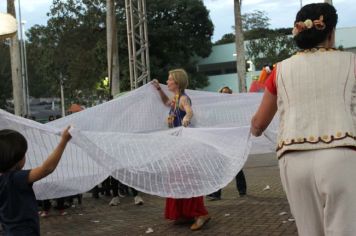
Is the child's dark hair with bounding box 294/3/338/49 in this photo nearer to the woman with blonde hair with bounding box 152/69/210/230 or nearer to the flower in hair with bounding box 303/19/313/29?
the flower in hair with bounding box 303/19/313/29

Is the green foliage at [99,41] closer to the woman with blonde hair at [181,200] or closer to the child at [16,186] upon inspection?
the woman with blonde hair at [181,200]

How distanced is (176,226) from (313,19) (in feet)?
13.5

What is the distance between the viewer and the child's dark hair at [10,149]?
3123 mm

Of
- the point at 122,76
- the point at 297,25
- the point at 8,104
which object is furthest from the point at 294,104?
the point at 8,104

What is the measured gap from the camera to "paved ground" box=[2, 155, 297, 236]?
20.0 ft

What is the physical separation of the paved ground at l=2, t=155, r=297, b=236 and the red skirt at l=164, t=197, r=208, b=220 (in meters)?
0.16

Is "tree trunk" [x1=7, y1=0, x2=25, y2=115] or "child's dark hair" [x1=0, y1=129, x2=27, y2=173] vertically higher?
"tree trunk" [x1=7, y1=0, x2=25, y2=115]

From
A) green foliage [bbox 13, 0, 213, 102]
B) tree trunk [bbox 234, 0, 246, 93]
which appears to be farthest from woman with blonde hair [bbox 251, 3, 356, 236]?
green foliage [bbox 13, 0, 213, 102]

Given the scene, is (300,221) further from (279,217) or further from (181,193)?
(279,217)

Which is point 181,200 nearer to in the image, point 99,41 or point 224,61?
point 99,41

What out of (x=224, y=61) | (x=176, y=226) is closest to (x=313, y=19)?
(x=176, y=226)

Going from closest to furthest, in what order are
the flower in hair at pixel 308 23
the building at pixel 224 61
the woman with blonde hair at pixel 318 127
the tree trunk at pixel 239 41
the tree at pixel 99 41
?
the woman with blonde hair at pixel 318 127
the flower in hair at pixel 308 23
the tree trunk at pixel 239 41
the tree at pixel 99 41
the building at pixel 224 61

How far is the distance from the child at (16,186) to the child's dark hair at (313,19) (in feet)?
4.98

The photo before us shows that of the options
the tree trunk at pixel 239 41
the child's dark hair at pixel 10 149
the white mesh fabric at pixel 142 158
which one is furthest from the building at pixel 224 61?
the child's dark hair at pixel 10 149
